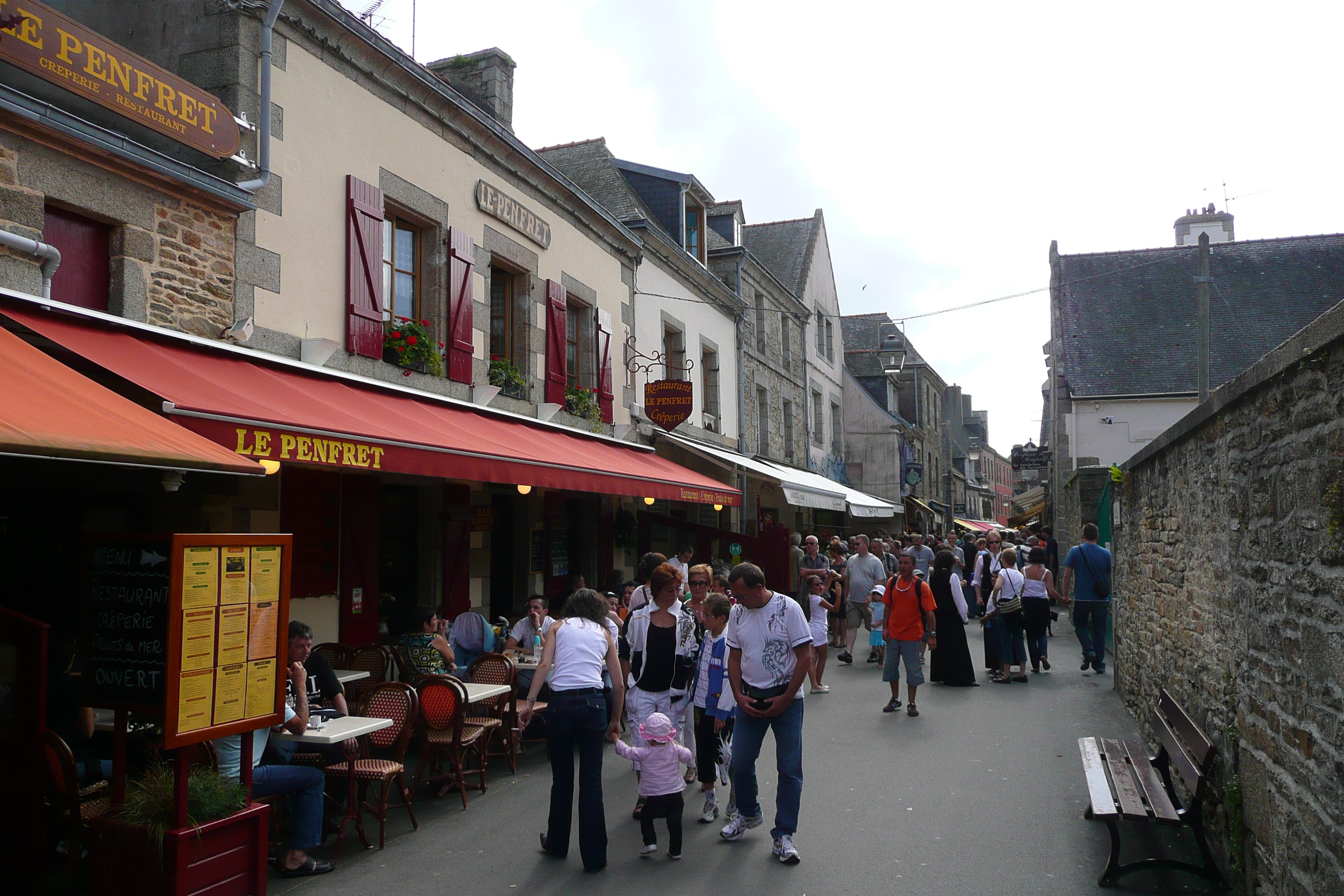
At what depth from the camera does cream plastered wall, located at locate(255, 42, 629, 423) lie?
7887 mm

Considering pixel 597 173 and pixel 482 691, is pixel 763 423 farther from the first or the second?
pixel 482 691

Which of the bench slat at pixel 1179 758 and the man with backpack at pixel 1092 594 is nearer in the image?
the bench slat at pixel 1179 758

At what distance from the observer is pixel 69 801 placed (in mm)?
4371

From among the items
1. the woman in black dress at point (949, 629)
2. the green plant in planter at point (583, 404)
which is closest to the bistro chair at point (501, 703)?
the woman in black dress at point (949, 629)

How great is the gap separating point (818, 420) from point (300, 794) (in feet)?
72.4

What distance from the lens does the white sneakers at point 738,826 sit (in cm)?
525

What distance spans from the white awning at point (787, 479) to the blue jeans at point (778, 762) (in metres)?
9.84

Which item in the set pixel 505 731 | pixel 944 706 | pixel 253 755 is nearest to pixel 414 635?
pixel 505 731

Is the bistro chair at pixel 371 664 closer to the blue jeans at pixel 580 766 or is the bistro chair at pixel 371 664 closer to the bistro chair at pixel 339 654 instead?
the bistro chair at pixel 339 654

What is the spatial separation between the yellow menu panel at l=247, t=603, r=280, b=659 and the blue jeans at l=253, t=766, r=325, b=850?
817mm

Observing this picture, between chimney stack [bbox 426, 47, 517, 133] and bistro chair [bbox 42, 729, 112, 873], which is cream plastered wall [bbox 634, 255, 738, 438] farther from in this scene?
bistro chair [bbox 42, 729, 112, 873]

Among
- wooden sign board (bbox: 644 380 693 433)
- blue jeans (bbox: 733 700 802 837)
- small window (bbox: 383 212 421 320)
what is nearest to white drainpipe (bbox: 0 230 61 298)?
small window (bbox: 383 212 421 320)

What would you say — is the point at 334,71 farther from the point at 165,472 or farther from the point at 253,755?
the point at 253,755

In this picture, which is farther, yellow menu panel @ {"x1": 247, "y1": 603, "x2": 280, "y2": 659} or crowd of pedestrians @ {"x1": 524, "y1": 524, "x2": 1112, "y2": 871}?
crowd of pedestrians @ {"x1": 524, "y1": 524, "x2": 1112, "y2": 871}
